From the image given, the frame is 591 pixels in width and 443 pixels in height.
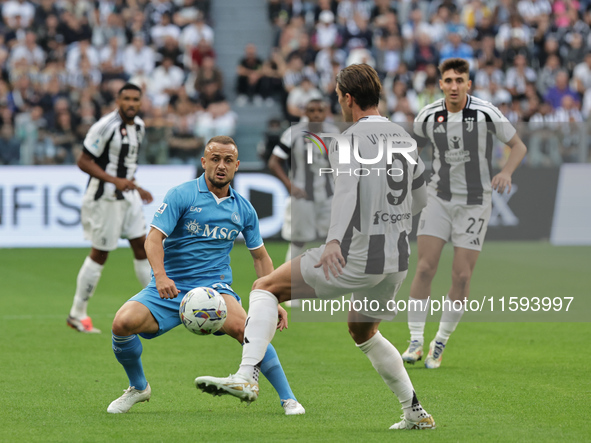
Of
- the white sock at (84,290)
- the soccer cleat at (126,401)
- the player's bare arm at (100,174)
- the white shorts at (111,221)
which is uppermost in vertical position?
the player's bare arm at (100,174)

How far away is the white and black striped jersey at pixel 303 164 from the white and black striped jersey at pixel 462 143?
109 inches

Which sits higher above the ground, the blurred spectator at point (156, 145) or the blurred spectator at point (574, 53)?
the blurred spectator at point (574, 53)

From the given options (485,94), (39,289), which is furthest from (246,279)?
(485,94)

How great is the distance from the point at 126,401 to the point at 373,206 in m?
2.10

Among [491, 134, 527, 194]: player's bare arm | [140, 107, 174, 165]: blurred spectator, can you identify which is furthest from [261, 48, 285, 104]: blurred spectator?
[491, 134, 527, 194]: player's bare arm

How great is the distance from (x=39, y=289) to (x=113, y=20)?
31.9ft

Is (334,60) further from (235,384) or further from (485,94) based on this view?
(235,384)

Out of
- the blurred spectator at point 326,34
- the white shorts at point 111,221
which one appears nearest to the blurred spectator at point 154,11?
the blurred spectator at point 326,34

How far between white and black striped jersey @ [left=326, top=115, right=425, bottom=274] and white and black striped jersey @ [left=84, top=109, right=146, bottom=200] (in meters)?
4.82

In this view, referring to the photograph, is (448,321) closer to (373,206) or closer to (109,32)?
(373,206)

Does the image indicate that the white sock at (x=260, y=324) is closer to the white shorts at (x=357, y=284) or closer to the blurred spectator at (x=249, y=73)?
the white shorts at (x=357, y=284)

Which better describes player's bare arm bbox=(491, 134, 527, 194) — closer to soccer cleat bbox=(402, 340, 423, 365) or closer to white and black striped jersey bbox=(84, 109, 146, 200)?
soccer cleat bbox=(402, 340, 423, 365)

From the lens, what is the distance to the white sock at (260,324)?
511cm

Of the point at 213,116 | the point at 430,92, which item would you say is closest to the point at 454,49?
the point at 430,92
